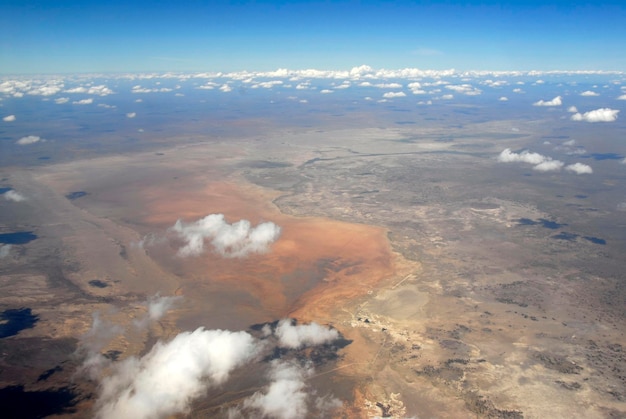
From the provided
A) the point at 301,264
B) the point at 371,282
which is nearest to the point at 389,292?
the point at 371,282

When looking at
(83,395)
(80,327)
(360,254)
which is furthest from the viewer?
(360,254)

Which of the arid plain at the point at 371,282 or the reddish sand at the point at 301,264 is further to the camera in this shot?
the reddish sand at the point at 301,264

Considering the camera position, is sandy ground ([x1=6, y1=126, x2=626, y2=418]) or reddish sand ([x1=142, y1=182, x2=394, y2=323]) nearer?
sandy ground ([x1=6, y1=126, x2=626, y2=418])

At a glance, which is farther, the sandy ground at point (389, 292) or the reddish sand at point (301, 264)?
the reddish sand at point (301, 264)

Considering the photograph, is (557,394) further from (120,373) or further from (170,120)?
(170,120)

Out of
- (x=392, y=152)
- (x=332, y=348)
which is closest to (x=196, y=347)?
(x=332, y=348)

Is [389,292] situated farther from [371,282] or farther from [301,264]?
[301,264]

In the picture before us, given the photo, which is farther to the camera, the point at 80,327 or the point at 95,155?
the point at 95,155

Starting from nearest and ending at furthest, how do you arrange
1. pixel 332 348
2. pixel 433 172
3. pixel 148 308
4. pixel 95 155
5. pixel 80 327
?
pixel 332 348
pixel 80 327
pixel 148 308
pixel 433 172
pixel 95 155
